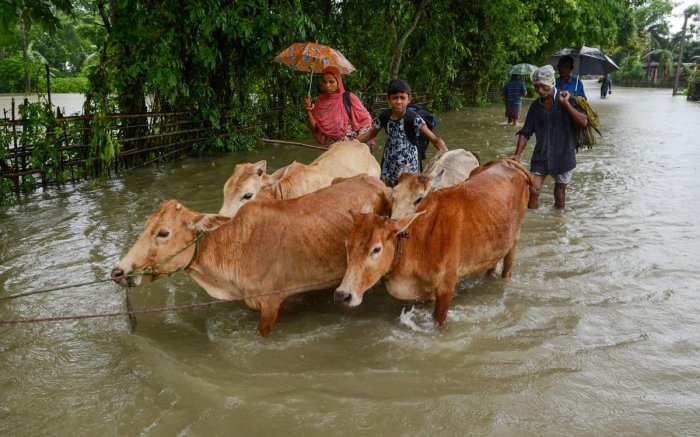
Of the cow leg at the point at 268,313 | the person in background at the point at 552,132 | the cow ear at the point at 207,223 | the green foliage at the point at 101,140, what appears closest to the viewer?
→ the cow ear at the point at 207,223

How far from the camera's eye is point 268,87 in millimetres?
13945

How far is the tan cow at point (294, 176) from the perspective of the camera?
15.4 feet

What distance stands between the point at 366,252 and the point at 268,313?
0.93 metres

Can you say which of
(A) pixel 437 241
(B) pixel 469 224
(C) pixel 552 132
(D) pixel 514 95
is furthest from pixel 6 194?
(D) pixel 514 95

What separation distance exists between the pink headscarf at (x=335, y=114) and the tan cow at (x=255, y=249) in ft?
9.43

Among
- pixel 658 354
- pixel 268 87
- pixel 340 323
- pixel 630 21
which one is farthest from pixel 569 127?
pixel 630 21

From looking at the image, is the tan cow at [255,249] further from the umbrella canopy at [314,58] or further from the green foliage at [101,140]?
the green foliage at [101,140]

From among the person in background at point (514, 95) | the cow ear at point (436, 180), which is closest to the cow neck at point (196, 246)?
the cow ear at point (436, 180)

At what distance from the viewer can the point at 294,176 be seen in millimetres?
5348

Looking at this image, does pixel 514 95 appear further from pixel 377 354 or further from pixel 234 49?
pixel 377 354

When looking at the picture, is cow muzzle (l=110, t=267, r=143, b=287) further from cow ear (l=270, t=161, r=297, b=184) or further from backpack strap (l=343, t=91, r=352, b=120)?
backpack strap (l=343, t=91, r=352, b=120)

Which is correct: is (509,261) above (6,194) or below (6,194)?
below

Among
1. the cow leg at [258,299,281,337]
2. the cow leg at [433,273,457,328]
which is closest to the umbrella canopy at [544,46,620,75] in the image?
the cow leg at [433,273,457,328]

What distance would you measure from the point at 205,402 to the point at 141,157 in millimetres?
8019
